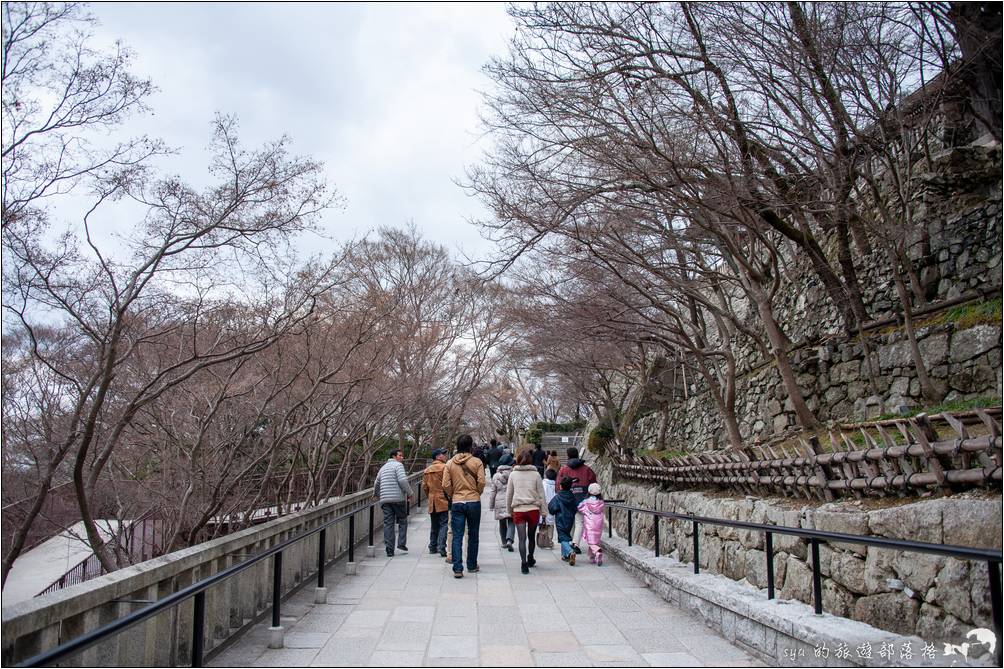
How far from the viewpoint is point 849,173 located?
398 inches

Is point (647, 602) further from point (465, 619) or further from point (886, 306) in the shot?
point (886, 306)

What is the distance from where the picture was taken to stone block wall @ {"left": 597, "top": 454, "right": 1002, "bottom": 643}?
4895 millimetres

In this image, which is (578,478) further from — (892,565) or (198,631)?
(198,631)

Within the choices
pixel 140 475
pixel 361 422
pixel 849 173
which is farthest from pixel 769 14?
pixel 140 475

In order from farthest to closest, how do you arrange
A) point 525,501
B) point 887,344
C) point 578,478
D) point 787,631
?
point 887,344 → point 578,478 → point 525,501 → point 787,631

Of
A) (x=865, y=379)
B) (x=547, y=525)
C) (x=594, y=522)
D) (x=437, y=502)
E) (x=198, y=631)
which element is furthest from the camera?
(x=865, y=379)

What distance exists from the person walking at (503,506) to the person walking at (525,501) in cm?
20

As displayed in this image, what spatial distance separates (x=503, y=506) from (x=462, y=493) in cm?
406

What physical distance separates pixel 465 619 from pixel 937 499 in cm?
408

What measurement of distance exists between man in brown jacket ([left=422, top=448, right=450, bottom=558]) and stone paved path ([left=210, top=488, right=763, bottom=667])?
1.05 metres

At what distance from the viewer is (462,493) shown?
903 centimetres

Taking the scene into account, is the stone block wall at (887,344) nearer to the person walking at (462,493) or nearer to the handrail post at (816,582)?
the handrail post at (816,582)

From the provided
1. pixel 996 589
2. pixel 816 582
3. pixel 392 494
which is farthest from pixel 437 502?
pixel 996 589

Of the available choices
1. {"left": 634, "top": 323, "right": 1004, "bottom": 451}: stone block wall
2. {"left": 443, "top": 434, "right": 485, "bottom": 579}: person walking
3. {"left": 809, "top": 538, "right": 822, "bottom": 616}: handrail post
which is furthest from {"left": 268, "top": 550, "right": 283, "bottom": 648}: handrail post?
{"left": 634, "top": 323, "right": 1004, "bottom": 451}: stone block wall
